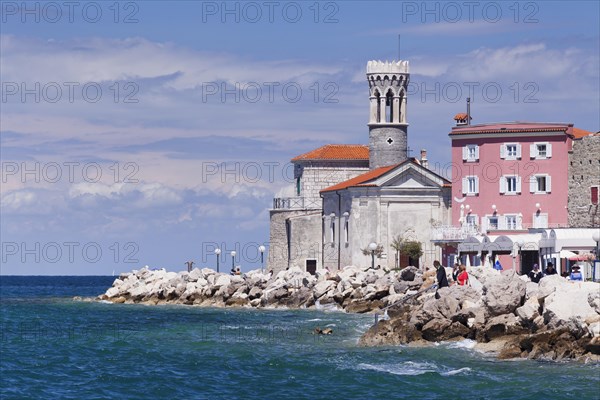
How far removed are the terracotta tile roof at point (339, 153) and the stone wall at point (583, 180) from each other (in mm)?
21951

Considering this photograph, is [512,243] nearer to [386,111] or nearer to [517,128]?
[517,128]

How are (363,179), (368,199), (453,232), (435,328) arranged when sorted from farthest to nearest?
(363,179) < (368,199) < (453,232) < (435,328)

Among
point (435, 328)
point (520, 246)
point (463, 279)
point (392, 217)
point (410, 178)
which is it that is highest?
point (410, 178)

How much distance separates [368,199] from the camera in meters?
72.2

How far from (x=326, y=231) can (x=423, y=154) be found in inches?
357

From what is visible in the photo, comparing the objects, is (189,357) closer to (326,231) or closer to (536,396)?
(536,396)

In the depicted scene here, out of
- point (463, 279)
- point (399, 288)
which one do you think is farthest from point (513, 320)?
point (399, 288)

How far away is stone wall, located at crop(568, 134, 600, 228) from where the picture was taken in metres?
60.4

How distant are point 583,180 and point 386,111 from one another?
1959cm

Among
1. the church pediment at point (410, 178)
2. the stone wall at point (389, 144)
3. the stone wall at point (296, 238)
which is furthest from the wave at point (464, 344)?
the stone wall at point (389, 144)

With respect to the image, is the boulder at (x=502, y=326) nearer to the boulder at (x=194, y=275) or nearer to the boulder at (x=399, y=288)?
the boulder at (x=399, y=288)

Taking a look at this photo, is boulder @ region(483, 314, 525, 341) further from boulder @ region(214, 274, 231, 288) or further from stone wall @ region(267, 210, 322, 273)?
stone wall @ region(267, 210, 322, 273)

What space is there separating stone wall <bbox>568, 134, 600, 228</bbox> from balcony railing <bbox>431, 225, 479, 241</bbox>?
Result: 5.34 meters

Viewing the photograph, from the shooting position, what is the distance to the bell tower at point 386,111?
77.9 metres
